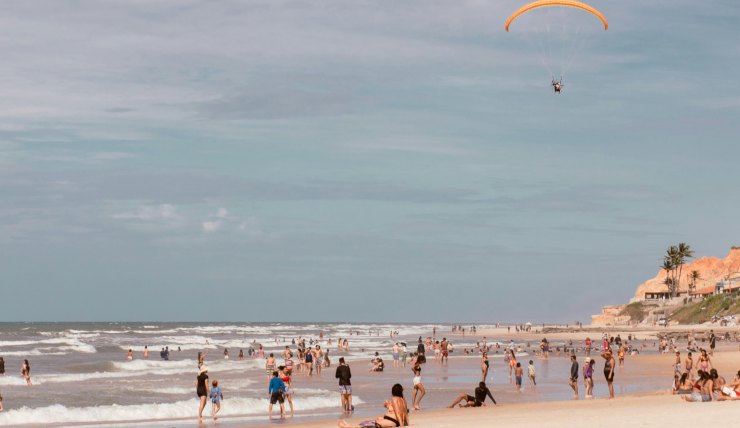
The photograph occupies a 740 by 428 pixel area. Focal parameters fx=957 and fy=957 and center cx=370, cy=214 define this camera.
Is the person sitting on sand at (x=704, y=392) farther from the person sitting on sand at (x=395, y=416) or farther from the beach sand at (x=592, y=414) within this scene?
the person sitting on sand at (x=395, y=416)

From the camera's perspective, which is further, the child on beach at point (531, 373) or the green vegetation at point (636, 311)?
the green vegetation at point (636, 311)

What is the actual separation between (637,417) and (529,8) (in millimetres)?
21888

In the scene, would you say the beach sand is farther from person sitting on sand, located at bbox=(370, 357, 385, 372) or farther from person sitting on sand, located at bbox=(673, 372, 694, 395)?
person sitting on sand, located at bbox=(370, 357, 385, 372)

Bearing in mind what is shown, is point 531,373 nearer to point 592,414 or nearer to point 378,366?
point 378,366

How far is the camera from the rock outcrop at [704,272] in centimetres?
16116

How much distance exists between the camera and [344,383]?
86.6 ft

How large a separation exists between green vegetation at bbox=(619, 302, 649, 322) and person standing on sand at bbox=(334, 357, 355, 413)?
113952 millimetres

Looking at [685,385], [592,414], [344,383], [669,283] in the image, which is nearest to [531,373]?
[685,385]

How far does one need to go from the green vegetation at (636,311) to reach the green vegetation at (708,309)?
1208cm

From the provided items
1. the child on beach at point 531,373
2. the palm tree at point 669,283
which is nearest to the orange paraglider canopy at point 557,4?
the child on beach at point 531,373

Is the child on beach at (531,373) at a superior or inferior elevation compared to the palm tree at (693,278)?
inferior

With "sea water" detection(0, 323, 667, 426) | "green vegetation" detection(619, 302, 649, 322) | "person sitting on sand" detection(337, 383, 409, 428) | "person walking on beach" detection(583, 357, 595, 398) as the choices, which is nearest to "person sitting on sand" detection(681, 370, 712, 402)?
"person walking on beach" detection(583, 357, 595, 398)

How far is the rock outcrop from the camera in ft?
529

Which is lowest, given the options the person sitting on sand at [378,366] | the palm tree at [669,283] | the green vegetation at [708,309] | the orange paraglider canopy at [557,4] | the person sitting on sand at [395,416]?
the person sitting on sand at [378,366]
